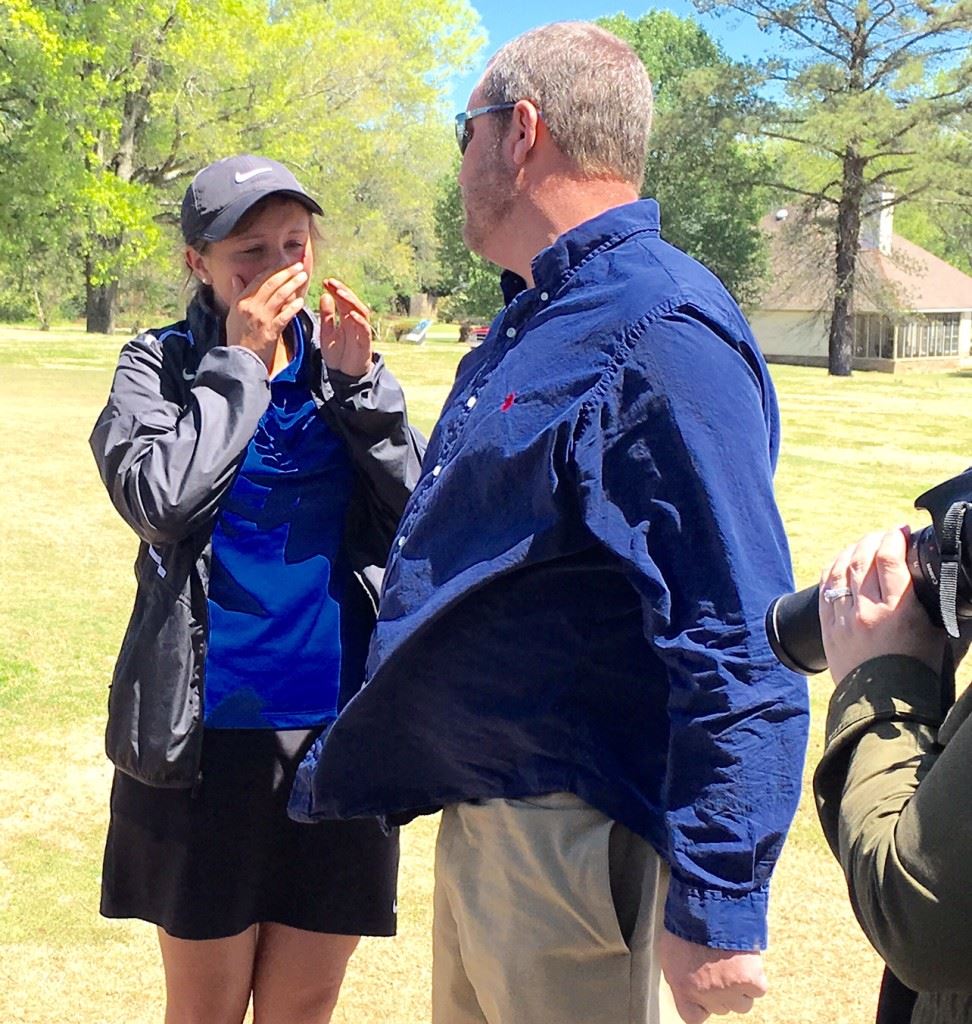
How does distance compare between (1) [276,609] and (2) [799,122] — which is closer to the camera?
(1) [276,609]

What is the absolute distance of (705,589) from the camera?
1844 mm

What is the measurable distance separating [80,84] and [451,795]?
83.9 feet

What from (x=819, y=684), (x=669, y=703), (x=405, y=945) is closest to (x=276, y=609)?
(x=669, y=703)

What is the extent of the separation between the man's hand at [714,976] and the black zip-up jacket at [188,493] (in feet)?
3.50

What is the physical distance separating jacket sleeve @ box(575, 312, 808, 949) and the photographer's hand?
→ 0.31m

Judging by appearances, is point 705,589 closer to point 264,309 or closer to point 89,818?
point 264,309

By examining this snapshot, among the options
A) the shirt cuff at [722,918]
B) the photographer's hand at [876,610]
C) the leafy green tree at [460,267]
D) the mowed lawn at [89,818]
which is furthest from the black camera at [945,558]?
the leafy green tree at [460,267]

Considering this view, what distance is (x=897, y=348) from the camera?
44.5 metres

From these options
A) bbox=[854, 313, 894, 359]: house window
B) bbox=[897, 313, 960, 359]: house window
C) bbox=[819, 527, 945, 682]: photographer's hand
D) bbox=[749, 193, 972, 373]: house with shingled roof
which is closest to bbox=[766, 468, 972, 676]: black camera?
bbox=[819, 527, 945, 682]: photographer's hand

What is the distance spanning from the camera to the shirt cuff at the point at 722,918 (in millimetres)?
1801

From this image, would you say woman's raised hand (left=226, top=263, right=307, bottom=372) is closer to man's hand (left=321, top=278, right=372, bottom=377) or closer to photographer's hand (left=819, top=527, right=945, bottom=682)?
man's hand (left=321, top=278, right=372, bottom=377)

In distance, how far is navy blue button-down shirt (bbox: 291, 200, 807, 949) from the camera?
183 centimetres

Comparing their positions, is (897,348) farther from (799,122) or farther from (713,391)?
(713,391)

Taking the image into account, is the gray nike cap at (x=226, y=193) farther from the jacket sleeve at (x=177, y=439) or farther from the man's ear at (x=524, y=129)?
the man's ear at (x=524, y=129)
